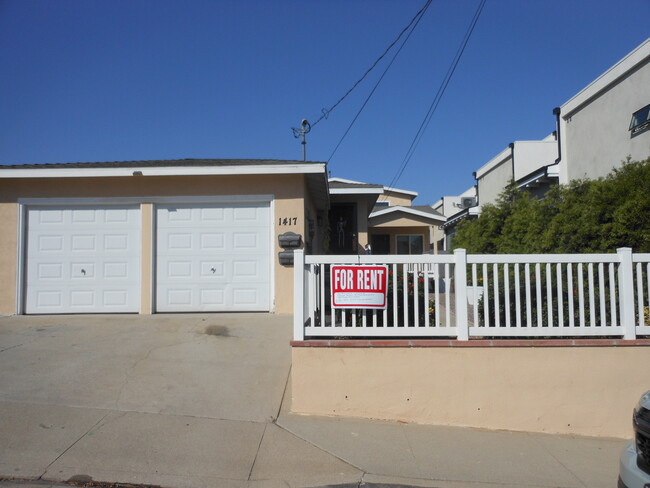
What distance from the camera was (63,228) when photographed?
902cm

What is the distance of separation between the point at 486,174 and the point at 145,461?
63.3ft

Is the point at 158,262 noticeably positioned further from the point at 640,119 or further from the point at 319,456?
the point at 640,119

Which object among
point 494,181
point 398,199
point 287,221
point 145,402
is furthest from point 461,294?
point 398,199

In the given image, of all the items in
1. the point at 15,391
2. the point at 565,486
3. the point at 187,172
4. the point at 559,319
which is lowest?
the point at 565,486

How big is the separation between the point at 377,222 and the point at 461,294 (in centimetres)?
1426

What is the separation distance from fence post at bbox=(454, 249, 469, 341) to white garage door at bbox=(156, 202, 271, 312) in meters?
4.57

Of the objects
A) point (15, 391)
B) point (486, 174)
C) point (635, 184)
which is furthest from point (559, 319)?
point (486, 174)

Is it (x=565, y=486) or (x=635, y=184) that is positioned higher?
(x=635, y=184)

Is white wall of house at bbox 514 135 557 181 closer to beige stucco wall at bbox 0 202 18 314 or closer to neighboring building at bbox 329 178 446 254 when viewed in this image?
neighboring building at bbox 329 178 446 254

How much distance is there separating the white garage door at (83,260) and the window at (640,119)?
387 inches

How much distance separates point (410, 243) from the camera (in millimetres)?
20953

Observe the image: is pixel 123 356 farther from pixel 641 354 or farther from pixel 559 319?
pixel 641 354

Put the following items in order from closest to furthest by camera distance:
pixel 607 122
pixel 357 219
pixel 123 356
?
pixel 123 356 → pixel 607 122 → pixel 357 219

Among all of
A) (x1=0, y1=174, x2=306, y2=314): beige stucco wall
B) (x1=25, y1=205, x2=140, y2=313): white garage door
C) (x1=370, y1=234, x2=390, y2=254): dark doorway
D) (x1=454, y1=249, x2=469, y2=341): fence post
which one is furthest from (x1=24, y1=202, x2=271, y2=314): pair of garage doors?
(x1=370, y1=234, x2=390, y2=254): dark doorway
